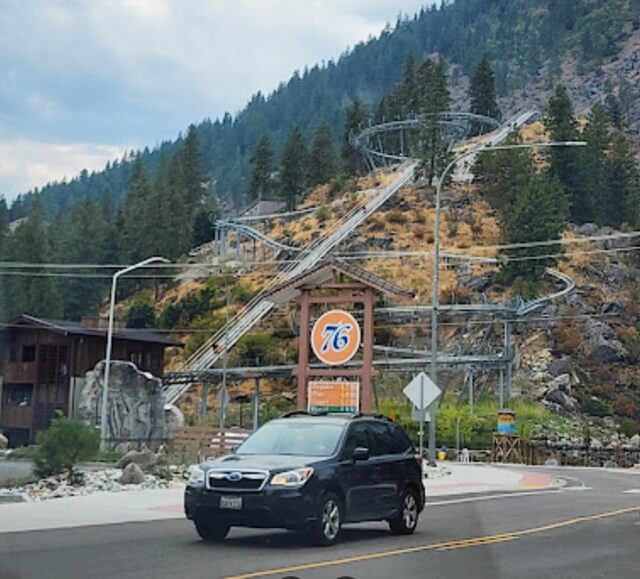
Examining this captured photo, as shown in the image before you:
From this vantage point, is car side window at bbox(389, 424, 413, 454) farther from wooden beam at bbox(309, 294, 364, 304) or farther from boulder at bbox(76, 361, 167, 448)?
boulder at bbox(76, 361, 167, 448)

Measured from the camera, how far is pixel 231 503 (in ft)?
46.0

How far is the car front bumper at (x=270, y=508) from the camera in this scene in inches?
546

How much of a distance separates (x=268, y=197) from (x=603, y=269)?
5001 cm

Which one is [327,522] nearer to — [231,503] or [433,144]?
[231,503]

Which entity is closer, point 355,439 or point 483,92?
point 355,439

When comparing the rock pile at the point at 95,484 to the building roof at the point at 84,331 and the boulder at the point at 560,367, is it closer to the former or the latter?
A: the building roof at the point at 84,331

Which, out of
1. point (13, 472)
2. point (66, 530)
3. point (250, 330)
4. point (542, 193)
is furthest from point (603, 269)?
point (66, 530)

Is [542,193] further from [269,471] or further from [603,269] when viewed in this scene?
[269,471]

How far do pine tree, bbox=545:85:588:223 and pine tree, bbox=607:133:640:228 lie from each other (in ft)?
9.14

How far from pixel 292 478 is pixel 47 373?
108 ft

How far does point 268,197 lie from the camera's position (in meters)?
127

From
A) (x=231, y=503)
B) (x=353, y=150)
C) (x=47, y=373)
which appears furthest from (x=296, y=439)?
(x=353, y=150)

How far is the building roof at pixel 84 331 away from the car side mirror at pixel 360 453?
1157cm

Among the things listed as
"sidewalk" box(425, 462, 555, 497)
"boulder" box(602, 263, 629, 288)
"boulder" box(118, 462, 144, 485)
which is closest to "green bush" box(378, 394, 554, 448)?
"sidewalk" box(425, 462, 555, 497)
